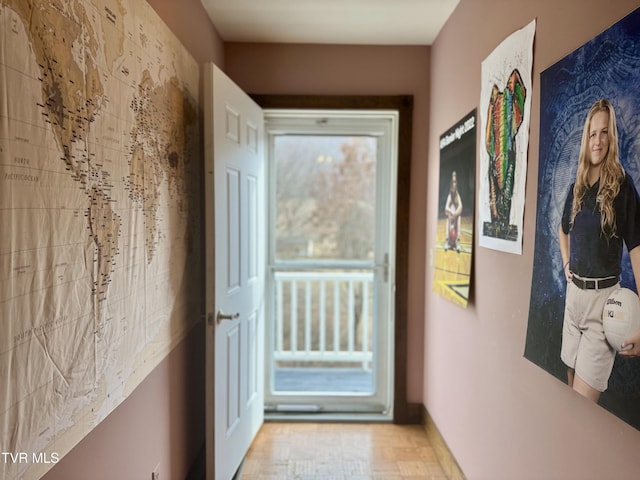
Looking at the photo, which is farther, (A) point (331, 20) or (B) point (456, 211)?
(A) point (331, 20)

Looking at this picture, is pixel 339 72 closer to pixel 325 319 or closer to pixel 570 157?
pixel 570 157

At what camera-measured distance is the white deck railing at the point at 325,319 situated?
3.23 m

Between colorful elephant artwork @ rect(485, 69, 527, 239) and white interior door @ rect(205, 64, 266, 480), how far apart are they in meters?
1.14

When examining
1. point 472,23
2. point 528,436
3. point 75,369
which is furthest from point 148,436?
point 472,23

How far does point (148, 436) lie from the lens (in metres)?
1.45

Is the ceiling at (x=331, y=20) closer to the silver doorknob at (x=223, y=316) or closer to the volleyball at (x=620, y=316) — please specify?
the silver doorknob at (x=223, y=316)

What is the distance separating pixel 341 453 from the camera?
2.29 metres

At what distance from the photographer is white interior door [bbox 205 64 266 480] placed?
1756 mm

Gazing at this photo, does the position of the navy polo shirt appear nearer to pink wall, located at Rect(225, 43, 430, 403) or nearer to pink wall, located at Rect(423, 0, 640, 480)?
pink wall, located at Rect(423, 0, 640, 480)

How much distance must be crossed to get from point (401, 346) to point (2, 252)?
2270 millimetres

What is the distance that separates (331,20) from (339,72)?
1.18ft

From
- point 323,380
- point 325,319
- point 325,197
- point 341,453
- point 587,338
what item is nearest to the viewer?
point 587,338

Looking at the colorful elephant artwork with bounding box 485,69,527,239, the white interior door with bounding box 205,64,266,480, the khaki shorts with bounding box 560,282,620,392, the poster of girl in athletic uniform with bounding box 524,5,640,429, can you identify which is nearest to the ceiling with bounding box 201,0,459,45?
the white interior door with bounding box 205,64,266,480

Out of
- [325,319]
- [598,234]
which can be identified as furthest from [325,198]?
[598,234]
